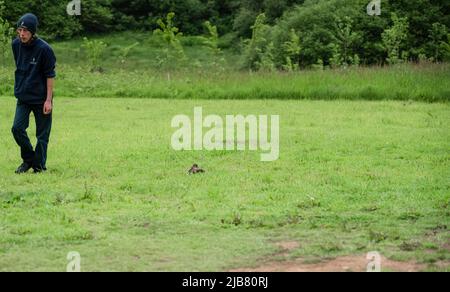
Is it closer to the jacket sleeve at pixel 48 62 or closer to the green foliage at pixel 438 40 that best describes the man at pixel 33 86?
the jacket sleeve at pixel 48 62

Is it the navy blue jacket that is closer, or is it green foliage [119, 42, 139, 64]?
the navy blue jacket

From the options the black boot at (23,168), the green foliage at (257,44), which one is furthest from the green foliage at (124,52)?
the black boot at (23,168)

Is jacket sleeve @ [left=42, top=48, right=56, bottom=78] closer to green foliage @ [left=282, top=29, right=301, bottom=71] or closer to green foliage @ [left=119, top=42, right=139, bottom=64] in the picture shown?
green foliage @ [left=282, top=29, right=301, bottom=71]

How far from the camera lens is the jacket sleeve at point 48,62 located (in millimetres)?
12961

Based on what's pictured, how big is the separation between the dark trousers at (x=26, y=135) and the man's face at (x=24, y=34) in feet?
3.49

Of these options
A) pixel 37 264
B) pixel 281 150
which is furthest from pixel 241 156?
→ pixel 37 264

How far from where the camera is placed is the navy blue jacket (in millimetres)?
12945

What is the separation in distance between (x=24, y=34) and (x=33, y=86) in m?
0.86

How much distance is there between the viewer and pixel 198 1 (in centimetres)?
7556

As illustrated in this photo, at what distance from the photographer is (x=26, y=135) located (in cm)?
1327

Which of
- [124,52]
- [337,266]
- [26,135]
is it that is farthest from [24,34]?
[124,52]

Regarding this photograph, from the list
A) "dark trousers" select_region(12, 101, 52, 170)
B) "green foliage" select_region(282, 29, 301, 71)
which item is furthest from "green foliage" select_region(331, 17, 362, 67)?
"dark trousers" select_region(12, 101, 52, 170)

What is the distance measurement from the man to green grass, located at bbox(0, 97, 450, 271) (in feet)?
1.96

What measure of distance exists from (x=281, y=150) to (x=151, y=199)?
478 centimetres
